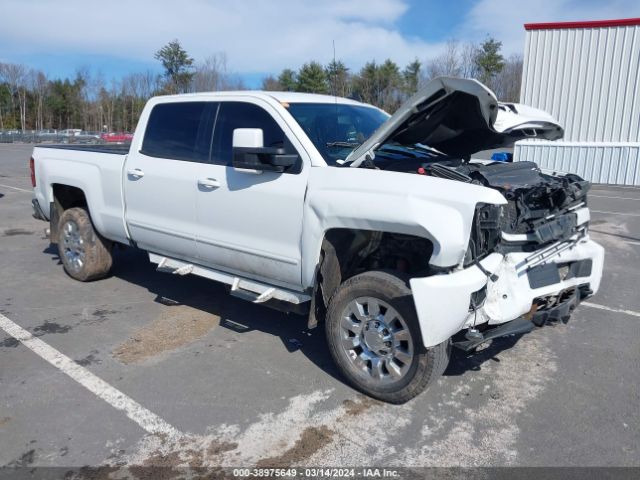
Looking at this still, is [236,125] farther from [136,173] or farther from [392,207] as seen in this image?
[392,207]

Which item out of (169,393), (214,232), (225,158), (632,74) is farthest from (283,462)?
(632,74)

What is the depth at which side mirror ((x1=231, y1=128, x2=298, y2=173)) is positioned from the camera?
394cm

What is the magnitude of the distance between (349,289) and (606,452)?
1.80 m

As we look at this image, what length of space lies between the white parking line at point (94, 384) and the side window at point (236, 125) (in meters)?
1.96

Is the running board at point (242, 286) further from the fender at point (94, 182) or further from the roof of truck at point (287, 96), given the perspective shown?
the roof of truck at point (287, 96)

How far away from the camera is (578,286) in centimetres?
425

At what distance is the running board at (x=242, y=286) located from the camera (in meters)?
4.31

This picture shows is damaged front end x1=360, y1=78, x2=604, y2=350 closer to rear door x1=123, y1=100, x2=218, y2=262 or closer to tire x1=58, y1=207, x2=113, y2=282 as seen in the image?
rear door x1=123, y1=100, x2=218, y2=262

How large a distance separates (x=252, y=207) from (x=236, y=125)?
2.65ft

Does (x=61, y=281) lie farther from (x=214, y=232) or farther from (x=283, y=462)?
(x=283, y=462)

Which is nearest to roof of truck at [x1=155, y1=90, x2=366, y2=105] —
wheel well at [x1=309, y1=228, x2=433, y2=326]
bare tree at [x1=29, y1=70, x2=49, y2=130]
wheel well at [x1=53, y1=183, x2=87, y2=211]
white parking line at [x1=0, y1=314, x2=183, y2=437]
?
wheel well at [x1=309, y1=228, x2=433, y2=326]

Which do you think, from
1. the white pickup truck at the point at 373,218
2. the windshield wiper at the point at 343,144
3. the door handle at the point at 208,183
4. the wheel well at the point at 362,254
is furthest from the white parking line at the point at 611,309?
the door handle at the point at 208,183

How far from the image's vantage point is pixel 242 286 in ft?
15.3

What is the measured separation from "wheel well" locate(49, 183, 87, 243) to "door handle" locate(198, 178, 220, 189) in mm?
2573
